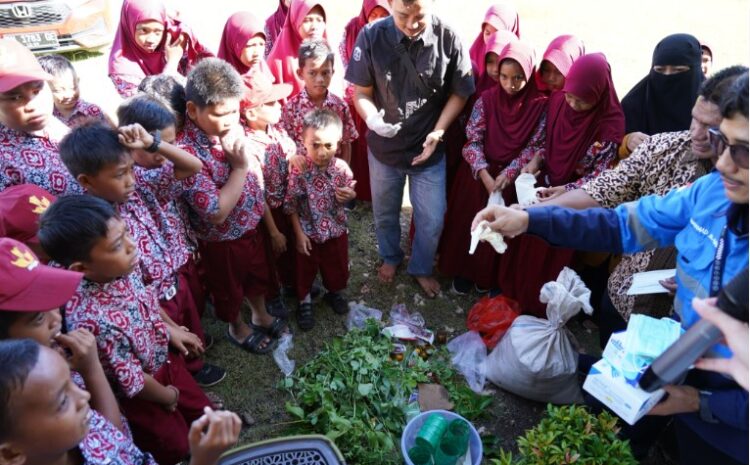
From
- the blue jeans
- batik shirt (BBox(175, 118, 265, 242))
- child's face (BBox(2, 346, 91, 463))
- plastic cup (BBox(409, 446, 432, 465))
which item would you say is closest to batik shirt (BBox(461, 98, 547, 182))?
the blue jeans

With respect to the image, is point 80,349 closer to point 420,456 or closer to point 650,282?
point 420,456

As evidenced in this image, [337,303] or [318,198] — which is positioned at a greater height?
[318,198]

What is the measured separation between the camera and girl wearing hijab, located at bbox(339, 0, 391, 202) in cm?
470

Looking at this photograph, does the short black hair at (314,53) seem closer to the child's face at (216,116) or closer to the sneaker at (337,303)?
the child's face at (216,116)

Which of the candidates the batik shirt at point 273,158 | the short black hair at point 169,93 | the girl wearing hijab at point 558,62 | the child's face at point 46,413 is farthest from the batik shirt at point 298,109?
the child's face at point 46,413

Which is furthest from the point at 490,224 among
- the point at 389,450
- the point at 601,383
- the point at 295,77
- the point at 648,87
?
the point at 295,77

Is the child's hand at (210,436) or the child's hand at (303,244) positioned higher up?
the child's hand at (210,436)

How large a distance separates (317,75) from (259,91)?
2.00 ft

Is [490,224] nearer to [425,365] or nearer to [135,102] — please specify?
[425,365]

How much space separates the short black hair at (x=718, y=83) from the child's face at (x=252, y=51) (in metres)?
3.24

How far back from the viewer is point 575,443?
178 cm

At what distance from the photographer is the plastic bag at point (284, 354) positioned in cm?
329

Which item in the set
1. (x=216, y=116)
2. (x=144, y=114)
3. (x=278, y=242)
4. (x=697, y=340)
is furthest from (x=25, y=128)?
(x=697, y=340)

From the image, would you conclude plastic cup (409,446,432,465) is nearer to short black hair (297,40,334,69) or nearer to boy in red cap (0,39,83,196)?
boy in red cap (0,39,83,196)
